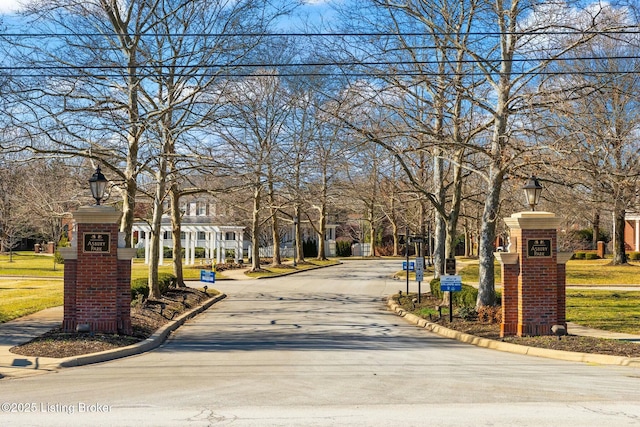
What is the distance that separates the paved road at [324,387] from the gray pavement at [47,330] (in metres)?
0.40

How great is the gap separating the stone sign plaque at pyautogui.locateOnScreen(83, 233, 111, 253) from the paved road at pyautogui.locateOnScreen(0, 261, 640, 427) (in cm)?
253

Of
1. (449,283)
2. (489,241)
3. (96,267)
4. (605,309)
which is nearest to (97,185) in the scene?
(96,267)

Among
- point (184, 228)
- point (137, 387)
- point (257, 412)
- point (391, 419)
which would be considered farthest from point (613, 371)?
point (184, 228)

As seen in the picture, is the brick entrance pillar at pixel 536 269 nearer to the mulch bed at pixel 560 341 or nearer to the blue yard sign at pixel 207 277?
the mulch bed at pixel 560 341

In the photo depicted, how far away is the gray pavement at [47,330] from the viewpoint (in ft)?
40.2

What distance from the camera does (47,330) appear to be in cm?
1622

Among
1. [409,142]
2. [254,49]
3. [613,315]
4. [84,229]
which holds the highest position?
[254,49]

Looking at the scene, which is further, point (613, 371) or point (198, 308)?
point (198, 308)

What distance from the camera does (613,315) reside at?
2164 centimetres

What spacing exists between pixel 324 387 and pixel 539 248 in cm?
769

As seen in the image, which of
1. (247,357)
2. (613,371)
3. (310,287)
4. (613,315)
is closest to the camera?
(613,371)

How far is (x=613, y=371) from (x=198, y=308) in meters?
14.8

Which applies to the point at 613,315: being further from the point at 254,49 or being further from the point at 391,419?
the point at 391,419

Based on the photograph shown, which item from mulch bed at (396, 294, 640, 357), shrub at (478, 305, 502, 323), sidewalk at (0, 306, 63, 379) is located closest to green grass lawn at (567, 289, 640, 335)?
shrub at (478, 305, 502, 323)
